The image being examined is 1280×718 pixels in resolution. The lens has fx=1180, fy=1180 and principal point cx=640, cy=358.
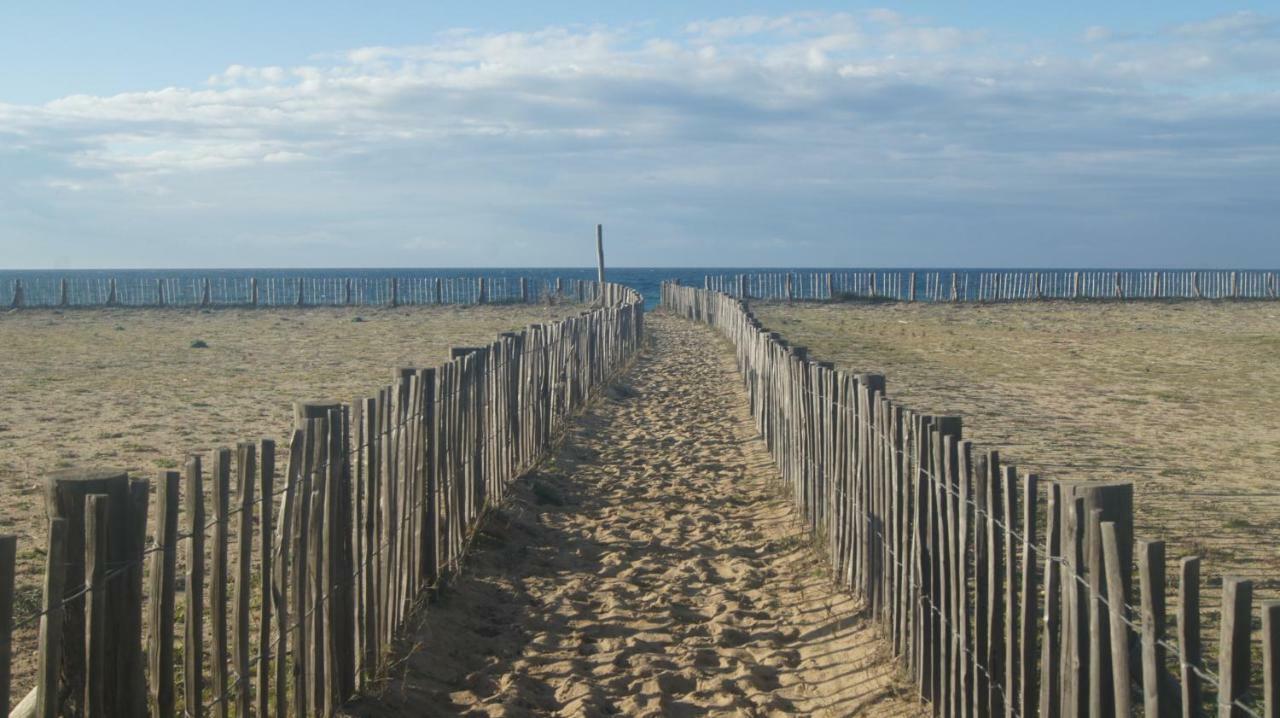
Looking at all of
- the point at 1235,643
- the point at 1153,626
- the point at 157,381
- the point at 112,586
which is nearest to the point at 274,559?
the point at 112,586

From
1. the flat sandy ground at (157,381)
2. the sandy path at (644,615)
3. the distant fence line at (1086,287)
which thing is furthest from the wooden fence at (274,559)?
the distant fence line at (1086,287)

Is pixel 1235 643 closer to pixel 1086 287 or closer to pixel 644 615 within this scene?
pixel 644 615

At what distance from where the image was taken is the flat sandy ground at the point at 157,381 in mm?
9188

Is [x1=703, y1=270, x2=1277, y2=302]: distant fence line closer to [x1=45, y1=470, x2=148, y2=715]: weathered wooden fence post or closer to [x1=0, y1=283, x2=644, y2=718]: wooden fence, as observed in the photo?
[x1=0, y1=283, x2=644, y2=718]: wooden fence

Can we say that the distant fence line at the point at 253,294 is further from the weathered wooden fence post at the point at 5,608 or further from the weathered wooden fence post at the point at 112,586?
the weathered wooden fence post at the point at 5,608

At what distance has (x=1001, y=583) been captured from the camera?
12.3 feet

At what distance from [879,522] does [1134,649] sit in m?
2.43

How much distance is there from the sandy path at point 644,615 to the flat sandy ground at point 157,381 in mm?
1912

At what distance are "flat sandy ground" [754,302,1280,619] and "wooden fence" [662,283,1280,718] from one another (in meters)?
1.70

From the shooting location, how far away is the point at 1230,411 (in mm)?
13234

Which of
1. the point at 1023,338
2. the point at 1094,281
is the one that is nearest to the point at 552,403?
the point at 1023,338

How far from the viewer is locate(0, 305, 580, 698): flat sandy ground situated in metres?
9.19

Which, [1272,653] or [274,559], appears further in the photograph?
[274,559]

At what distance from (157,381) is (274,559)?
527 inches
